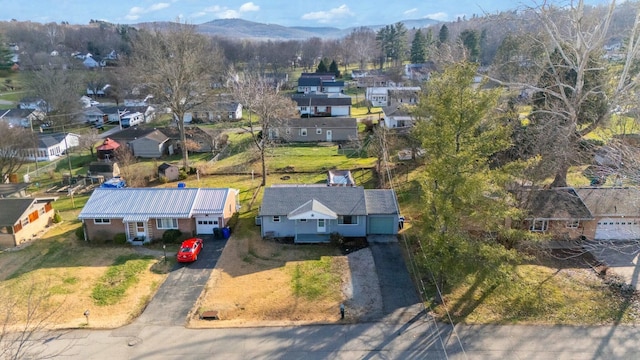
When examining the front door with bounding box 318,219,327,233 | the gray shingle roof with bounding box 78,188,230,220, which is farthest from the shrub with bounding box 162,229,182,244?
the front door with bounding box 318,219,327,233

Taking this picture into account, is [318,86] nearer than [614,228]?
No

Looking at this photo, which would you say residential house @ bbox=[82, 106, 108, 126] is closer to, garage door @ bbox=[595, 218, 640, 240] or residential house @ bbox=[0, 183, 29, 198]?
residential house @ bbox=[0, 183, 29, 198]

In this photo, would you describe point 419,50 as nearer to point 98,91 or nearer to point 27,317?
point 98,91

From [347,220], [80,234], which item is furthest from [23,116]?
[347,220]

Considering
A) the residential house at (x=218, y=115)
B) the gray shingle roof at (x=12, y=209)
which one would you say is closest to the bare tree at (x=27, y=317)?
the gray shingle roof at (x=12, y=209)

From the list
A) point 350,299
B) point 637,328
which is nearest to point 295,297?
point 350,299

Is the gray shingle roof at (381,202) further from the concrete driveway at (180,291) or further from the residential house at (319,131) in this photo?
the residential house at (319,131)
